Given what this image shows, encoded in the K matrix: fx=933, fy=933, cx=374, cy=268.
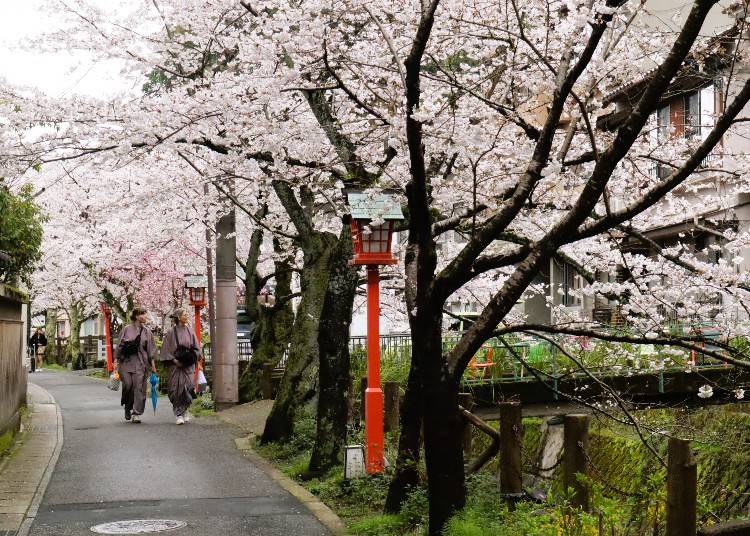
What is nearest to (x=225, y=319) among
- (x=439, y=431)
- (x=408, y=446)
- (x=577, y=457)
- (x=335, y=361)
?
(x=335, y=361)

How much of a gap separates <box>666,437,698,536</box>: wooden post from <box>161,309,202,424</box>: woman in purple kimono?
1176 cm

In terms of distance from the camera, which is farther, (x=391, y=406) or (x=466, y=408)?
(x=391, y=406)

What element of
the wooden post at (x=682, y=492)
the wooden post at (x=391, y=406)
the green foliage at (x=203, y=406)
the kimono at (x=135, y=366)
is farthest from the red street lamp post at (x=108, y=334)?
the wooden post at (x=682, y=492)

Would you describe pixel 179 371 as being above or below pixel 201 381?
above

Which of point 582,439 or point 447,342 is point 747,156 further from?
point 447,342

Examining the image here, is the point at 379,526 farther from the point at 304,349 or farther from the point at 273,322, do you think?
the point at 273,322

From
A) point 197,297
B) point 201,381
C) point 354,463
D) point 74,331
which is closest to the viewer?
point 354,463

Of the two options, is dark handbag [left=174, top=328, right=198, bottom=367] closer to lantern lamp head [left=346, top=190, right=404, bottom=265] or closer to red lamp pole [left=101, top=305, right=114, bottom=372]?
lantern lamp head [left=346, top=190, right=404, bottom=265]

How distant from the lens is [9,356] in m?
13.4

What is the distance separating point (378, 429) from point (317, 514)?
5.04 ft

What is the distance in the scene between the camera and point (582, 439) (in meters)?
6.96

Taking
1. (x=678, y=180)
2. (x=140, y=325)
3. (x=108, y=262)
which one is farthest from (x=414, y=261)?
(x=108, y=262)

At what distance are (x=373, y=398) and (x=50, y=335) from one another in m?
49.5

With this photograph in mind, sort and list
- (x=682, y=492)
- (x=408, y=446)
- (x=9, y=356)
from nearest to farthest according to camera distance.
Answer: (x=682, y=492)
(x=408, y=446)
(x=9, y=356)
